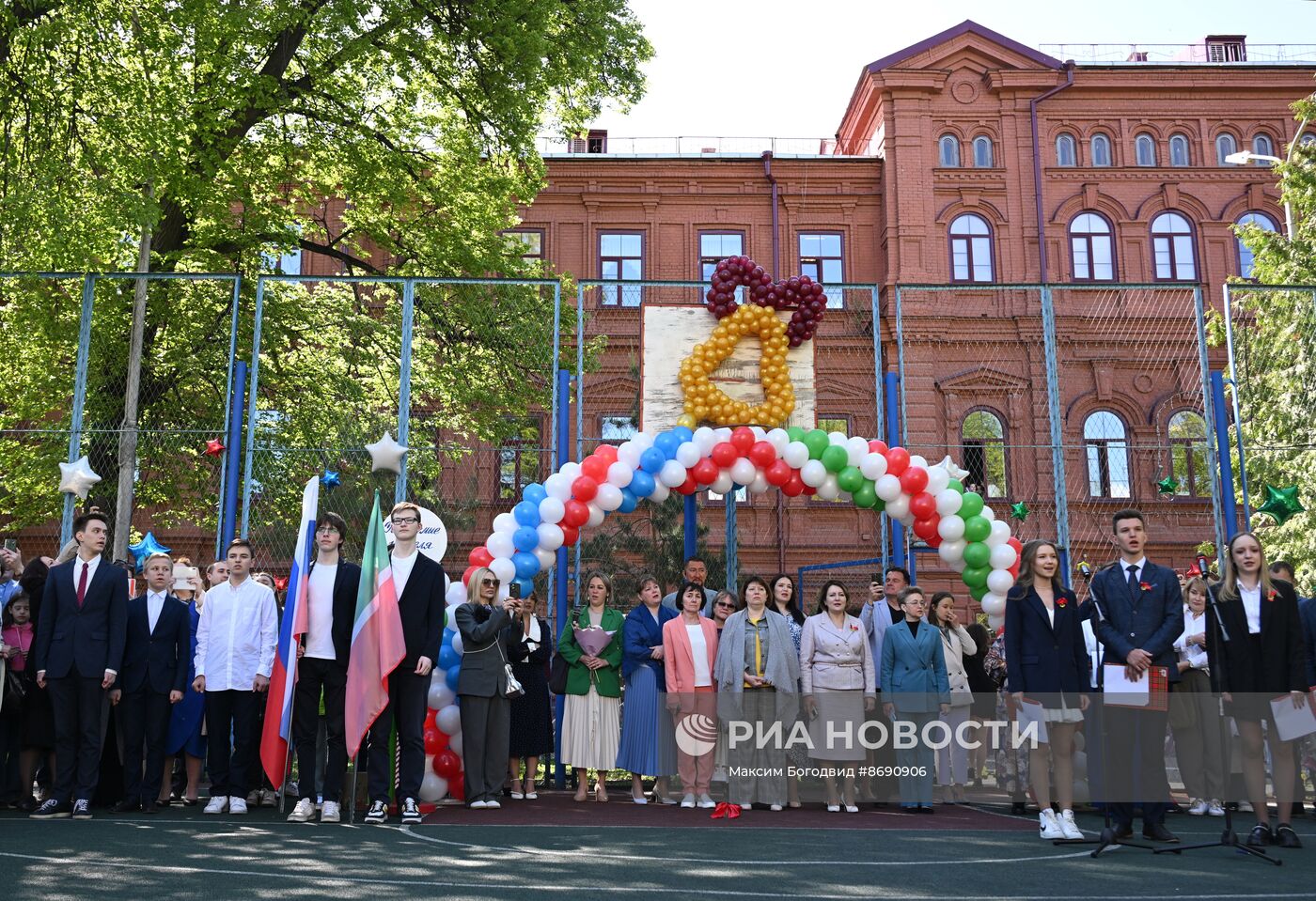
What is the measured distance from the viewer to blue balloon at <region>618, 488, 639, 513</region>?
456 inches

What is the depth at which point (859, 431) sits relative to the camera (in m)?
23.5

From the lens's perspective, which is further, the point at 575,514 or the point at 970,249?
the point at 970,249

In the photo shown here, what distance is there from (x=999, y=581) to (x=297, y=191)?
13.6 meters

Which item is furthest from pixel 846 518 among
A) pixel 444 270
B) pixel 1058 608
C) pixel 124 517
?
pixel 1058 608

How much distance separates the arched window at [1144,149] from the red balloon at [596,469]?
65.6 ft

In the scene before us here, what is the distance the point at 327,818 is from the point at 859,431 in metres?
17.1

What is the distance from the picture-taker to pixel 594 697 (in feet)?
32.5

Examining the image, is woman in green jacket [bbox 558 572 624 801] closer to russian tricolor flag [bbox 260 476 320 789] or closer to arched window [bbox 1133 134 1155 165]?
russian tricolor flag [bbox 260 476 320 789]

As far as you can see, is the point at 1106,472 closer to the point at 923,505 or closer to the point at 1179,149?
the point at 1179,149

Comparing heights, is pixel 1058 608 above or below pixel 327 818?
above

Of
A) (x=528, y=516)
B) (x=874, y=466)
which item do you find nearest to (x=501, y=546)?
(x=528, y=516)

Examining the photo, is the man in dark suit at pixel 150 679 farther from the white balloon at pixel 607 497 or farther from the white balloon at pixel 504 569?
the white balloon at pixel 607 497

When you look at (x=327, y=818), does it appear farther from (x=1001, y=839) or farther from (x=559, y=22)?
(x=559, y=22)

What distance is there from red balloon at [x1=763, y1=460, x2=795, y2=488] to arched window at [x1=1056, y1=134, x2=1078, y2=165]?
58.7 ft
